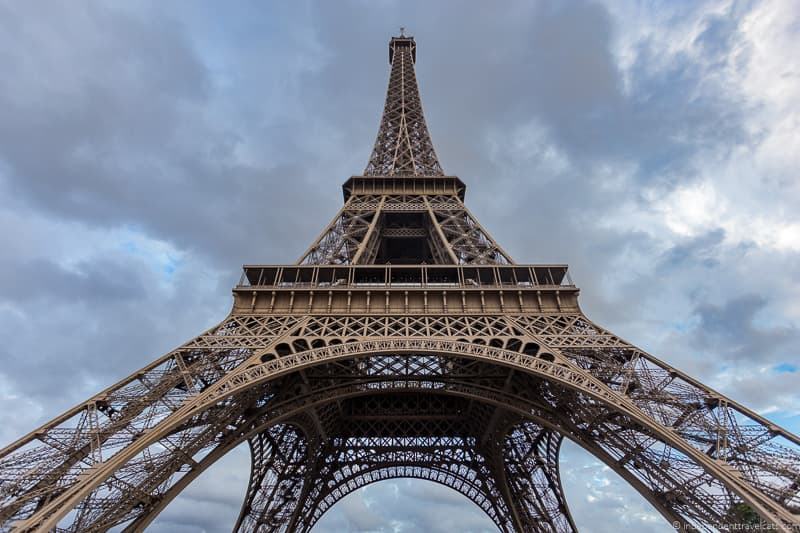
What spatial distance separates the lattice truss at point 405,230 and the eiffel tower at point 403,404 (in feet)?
0.42

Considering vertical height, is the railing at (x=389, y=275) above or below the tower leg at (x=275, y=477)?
above

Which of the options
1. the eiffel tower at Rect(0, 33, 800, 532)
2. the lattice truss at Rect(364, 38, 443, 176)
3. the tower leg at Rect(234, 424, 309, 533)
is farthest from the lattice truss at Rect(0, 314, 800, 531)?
the lattice truss at Rect(364, 38, 443, 176)

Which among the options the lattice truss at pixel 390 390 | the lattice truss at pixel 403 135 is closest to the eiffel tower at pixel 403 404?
the lattice truss at pixel 390 390

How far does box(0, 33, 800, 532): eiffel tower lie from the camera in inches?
418

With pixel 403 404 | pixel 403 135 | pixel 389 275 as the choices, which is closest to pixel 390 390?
pixel 389 275

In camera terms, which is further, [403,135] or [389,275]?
[403,135]

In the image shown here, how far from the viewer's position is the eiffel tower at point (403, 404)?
10.6 metres

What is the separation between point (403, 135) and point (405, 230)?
8968 millimetres

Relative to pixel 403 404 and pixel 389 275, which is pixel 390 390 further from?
pixel 403 404

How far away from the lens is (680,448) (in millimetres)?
10508

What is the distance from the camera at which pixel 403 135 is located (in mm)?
30875

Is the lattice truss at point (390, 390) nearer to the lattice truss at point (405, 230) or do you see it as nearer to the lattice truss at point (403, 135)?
the lattice truss at point (405, 230)

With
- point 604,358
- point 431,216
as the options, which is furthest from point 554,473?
point 431,216

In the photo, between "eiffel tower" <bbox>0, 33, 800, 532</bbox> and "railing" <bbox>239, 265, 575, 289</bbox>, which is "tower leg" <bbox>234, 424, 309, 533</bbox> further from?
"railing" <bbox>239, 265, 575, 289</bbox>
